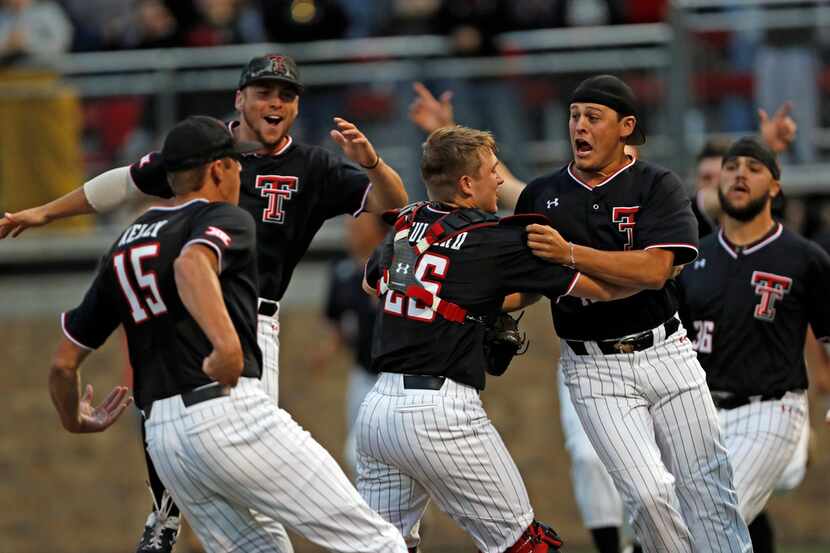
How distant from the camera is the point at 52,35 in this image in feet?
43.5

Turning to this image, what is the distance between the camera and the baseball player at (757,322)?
8117 millimetres

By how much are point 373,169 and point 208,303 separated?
2050 millimetres

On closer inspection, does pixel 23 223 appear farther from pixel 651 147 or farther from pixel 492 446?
pixel 651 147

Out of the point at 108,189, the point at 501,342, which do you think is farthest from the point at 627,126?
the point at 108,189

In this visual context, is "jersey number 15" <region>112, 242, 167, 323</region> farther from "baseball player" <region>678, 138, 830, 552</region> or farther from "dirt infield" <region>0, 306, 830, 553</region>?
"dirt infield" <region>0, 306, 830, 553</region>

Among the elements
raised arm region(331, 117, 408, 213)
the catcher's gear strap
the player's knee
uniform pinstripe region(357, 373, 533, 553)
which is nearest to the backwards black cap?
raised arm region(331, 117, 408, 213)

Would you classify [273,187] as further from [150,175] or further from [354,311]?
[354,311]

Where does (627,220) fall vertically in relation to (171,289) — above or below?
above

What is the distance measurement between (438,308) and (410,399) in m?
0.41

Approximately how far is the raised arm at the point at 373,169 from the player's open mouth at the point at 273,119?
0.35 metres

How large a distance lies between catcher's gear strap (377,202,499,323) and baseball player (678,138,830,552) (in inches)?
86.1

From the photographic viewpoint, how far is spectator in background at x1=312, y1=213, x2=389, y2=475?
11945mm

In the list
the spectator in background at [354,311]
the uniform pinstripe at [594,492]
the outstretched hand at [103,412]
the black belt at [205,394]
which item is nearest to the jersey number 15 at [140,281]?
the black belt at [205,394]

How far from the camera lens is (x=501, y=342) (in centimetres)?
670
